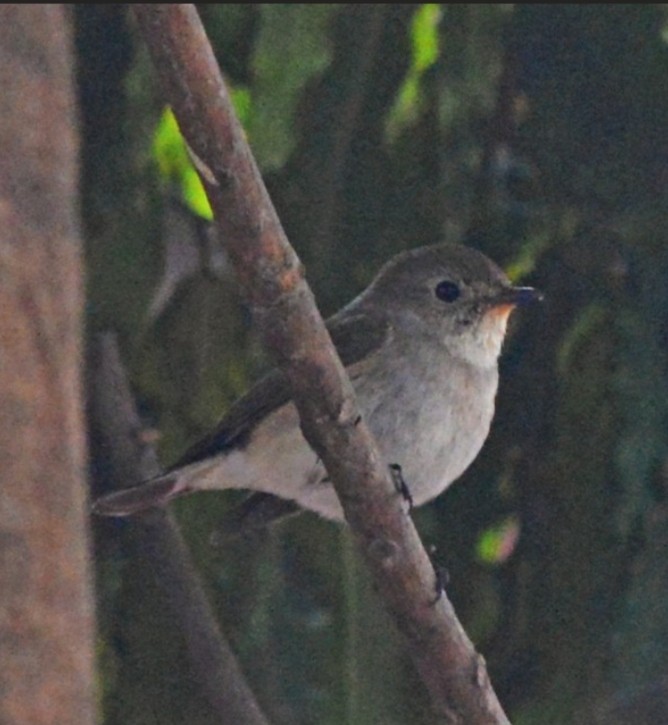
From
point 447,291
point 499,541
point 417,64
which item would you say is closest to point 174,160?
point 417,64

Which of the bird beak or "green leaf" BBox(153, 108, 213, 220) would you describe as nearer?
the bird beak

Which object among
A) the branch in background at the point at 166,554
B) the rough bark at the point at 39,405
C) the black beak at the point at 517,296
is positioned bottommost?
the branch in background at the point at 166,554

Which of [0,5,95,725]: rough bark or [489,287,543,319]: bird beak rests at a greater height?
[0,5,95,725]: rough bark

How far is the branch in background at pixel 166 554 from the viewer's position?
365 centimetres

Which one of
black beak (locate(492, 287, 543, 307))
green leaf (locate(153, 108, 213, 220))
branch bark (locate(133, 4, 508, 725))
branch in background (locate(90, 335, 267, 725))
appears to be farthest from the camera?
green leaf (locate(153, 108, 213, 220))

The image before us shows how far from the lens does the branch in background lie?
3.65 meters

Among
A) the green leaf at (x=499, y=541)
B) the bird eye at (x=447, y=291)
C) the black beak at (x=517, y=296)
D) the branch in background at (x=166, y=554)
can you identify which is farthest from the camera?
the bird eye at (x=447, y=291)

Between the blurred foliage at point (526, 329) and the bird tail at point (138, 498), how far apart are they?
0.83 feet

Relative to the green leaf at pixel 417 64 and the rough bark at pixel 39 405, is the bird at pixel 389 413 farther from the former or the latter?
the rough bark at pixel 39 405

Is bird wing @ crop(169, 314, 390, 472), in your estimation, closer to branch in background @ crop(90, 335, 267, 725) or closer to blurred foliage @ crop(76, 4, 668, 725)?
blurred foliage @ crop(76, 4, 668, 725)

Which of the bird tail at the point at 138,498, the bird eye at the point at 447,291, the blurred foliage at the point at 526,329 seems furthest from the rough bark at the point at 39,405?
the bird eye at the point at 447,291

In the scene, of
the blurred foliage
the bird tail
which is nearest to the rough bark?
the blurred foliage

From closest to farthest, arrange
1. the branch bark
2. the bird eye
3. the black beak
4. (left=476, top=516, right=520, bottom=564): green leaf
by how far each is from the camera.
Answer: the branch bark
the black beak
(left=476, top=516, right=520, bottom=564): green leaf
the bird eye

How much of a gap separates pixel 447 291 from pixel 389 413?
530 millimetres
